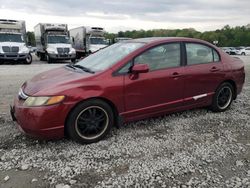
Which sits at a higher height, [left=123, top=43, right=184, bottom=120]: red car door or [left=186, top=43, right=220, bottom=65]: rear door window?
[left=186, top=43, right=220, bottom=65]: rear door window

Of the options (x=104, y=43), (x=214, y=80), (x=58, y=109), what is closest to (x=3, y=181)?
(x=58, y=109)

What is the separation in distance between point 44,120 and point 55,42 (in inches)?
726

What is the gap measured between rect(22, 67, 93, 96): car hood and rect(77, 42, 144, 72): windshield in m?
0.33

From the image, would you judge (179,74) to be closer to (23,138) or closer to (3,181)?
(23,138)

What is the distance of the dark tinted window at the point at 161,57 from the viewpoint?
4483 mm

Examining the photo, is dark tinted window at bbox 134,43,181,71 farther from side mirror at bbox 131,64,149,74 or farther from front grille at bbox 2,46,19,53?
front grille at bbox 2,46,19,53

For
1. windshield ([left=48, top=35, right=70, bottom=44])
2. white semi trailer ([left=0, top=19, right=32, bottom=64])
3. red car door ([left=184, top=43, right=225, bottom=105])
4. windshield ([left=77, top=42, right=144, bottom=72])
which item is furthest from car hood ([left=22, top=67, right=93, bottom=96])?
windshield ([left=48, top=35, right=70, bottom=44])

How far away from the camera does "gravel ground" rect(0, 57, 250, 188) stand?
10.2ft

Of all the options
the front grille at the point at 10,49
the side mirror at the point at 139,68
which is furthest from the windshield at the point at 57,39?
the side mirror at the point at 139,68

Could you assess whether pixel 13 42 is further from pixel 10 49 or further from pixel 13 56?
pixel 13 56

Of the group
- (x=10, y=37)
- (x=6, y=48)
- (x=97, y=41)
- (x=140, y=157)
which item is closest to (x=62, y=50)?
(x=10, y=37)

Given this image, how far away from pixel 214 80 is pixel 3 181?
3924 mm

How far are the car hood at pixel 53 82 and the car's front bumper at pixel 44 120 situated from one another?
218 millimetres

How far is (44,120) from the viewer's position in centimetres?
368
